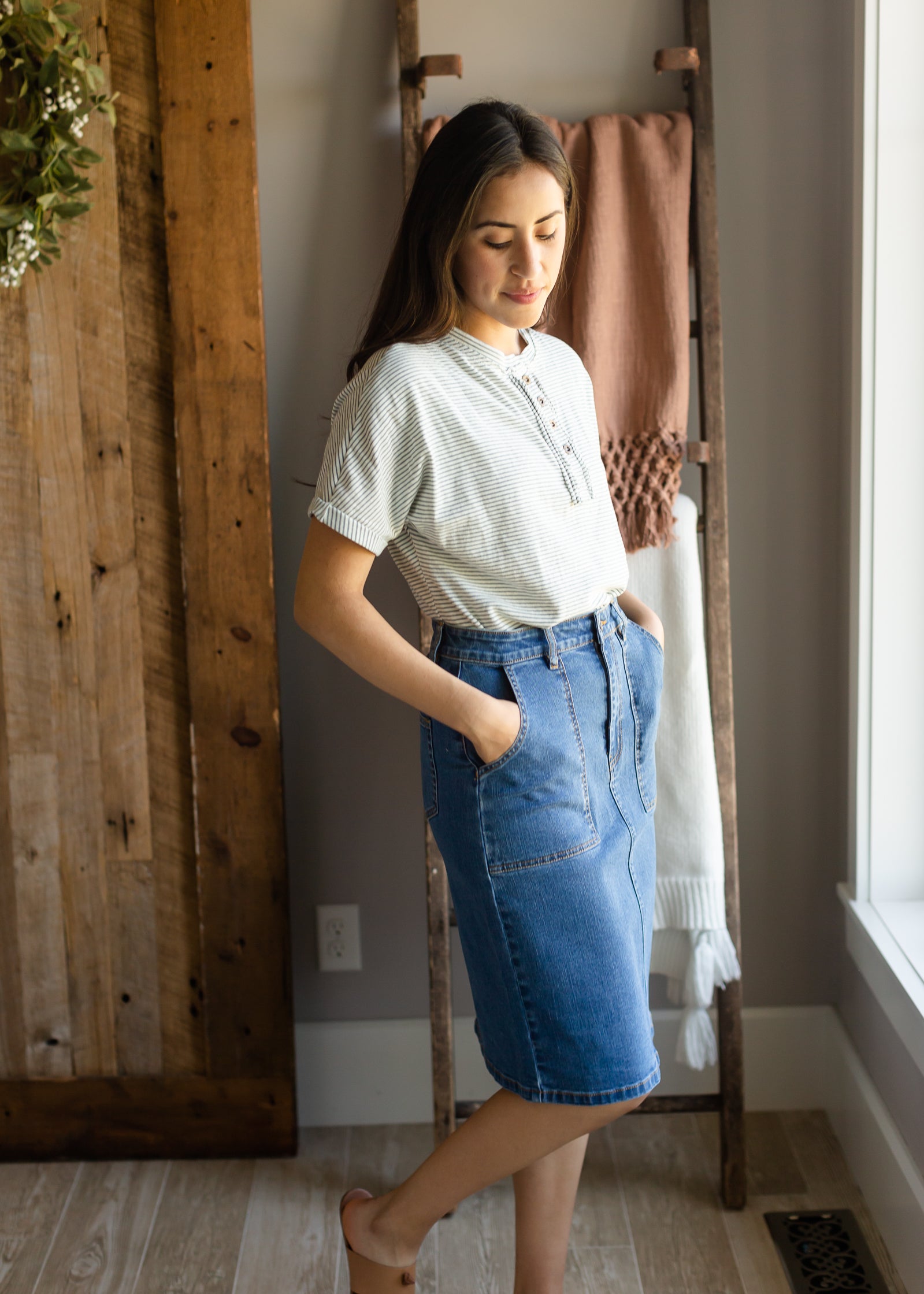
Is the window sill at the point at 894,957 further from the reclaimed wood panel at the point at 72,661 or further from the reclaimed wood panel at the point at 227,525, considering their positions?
the reclaimed wood panel at the point at 72,661

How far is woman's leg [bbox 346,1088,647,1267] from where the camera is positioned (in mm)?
1325

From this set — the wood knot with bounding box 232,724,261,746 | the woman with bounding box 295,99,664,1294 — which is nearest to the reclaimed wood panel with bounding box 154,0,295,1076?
the wood knot with bounding box 232,724,261,746

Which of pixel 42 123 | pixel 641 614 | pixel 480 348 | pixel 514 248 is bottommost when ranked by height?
pixel 641 614

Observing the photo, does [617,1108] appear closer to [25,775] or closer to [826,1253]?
[826,1253]

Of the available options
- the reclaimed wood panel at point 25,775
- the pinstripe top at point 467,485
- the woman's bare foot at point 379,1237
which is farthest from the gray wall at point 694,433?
the woman's bare foot at point 379,1237

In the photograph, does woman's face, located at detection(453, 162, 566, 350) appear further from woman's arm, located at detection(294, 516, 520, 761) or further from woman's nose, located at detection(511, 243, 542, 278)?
woman's arm, located at detection(294, 516, 520, 761)

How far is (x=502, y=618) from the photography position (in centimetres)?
129

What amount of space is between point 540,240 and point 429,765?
0.63 m

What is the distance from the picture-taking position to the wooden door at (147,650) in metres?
1.72

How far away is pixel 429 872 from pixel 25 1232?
845 mm

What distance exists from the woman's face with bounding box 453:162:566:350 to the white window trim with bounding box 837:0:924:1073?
0.63 meters

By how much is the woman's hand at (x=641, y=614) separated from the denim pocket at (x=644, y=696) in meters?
0.07

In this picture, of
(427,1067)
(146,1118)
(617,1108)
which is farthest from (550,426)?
(146,1118)

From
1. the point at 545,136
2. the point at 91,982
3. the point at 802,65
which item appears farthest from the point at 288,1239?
the point at 802,65
